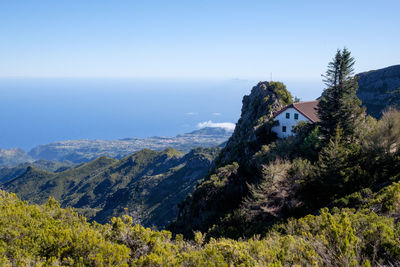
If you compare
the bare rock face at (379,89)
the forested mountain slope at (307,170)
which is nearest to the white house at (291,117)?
the forested mountain slope at (307,170)

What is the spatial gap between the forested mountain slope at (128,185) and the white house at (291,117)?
47453 millimetres

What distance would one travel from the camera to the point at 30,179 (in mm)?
176375

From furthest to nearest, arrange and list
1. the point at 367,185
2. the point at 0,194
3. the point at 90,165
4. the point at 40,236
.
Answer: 1. the point at 90,165
2. the point at 367,185
3. the point at 0,194
4. the point at 40,236

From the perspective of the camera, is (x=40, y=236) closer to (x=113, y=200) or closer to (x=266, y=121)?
(x=266, y=121)

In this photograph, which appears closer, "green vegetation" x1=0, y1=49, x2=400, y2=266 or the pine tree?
"green vegetation" x1=0, y1=49, x2=400, y2=266

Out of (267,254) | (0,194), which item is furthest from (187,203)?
(267,254)

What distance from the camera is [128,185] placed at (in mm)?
135625

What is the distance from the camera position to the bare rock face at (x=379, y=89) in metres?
80.9

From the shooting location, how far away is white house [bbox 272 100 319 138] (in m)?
38.6

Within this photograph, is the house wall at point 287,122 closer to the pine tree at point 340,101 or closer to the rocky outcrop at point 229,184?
the rocky outcrop at point 229,184

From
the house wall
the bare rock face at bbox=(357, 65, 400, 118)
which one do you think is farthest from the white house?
the bare rock face at bbox=(357, 65, 400, 118)

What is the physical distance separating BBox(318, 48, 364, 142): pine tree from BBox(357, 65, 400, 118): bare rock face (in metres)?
60.5

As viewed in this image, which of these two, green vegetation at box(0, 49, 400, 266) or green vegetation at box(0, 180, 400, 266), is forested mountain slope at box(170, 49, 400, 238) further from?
green vegetation at box(0, 180, 400, 266)

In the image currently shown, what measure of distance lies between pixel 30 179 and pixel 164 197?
13119 centimetres
